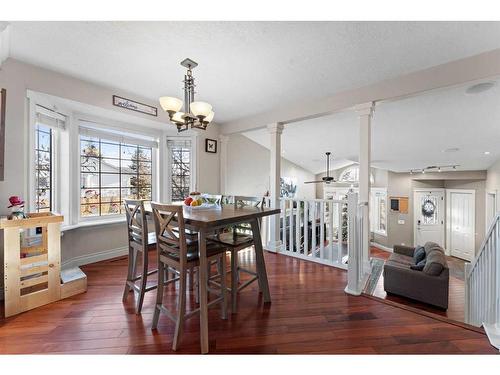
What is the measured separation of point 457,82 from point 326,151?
3.84 m

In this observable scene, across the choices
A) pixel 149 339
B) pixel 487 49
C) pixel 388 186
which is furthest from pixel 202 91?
pixel 388 186

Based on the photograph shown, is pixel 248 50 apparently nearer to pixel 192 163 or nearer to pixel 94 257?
pixel 192 163

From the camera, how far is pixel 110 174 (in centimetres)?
332

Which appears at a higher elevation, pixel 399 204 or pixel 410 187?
pixel 410 187

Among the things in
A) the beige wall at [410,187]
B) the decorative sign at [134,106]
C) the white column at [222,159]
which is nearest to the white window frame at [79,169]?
the decorative sign at [134,106]

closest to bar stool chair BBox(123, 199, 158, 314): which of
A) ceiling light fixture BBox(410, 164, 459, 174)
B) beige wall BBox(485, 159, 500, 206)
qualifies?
ceiling light fixture BBox(410, 164, 459, 174)

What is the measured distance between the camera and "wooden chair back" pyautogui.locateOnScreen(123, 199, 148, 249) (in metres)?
1.80

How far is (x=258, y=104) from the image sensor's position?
3400 mm

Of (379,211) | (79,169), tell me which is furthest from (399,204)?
(79,169)

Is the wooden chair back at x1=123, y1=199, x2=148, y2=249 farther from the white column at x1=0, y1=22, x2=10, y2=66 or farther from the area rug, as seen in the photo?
the area rug

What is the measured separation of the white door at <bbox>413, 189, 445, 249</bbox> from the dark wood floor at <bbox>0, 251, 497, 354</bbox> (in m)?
7.75

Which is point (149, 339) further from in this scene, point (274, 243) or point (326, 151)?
point (326, 151)

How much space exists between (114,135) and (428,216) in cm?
986

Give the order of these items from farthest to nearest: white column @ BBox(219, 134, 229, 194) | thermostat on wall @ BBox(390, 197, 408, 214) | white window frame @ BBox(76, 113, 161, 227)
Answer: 1. thermostat on wall @ BBox(390, 197, 408, 214)
2. white column @ BBox(219, 134, 229, 194)
3. white window frame @ BBox(76, 113, 161, 227)
